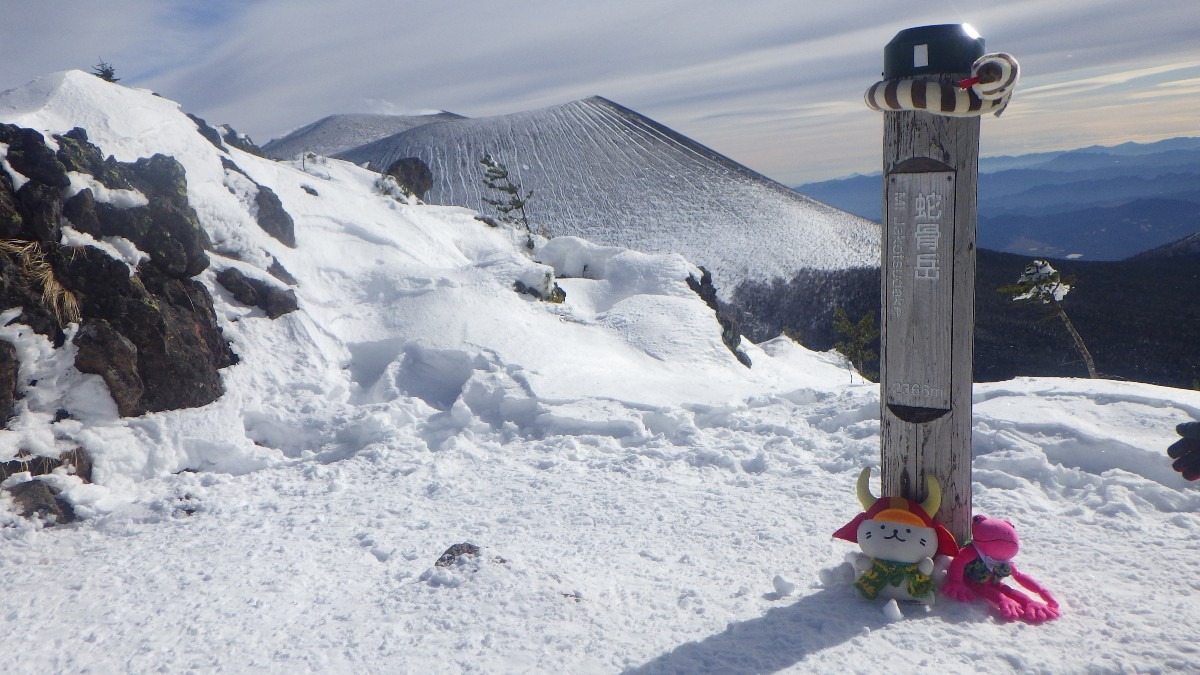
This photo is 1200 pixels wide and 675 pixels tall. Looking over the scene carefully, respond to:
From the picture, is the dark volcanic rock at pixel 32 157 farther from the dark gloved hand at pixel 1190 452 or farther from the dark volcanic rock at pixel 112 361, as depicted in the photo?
the dark gloved hand at pixel 1190 452

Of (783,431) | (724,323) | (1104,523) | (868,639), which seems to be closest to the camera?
(868,639)

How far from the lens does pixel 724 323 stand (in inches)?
699

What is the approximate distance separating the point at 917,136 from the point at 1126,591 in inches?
125

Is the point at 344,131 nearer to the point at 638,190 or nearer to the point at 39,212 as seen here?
the point at 638,190

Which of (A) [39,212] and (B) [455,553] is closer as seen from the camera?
(B) [455,553]

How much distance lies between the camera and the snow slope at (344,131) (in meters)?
76.0

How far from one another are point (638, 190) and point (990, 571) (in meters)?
56.2

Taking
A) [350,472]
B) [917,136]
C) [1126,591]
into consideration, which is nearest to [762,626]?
[1126,591]

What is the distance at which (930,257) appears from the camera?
14.6 ft

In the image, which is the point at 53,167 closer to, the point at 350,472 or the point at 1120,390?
the point at 350,472

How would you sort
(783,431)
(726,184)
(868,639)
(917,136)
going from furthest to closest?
(726,184)
(783,431)
(917,136)
(868,639)

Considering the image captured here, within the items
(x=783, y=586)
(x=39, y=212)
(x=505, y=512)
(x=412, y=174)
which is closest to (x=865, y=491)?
(x=783, y=586)

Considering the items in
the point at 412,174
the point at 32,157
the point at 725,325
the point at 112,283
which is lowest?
the point at 725,325

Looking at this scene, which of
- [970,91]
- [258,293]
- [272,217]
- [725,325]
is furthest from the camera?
[725,325]
